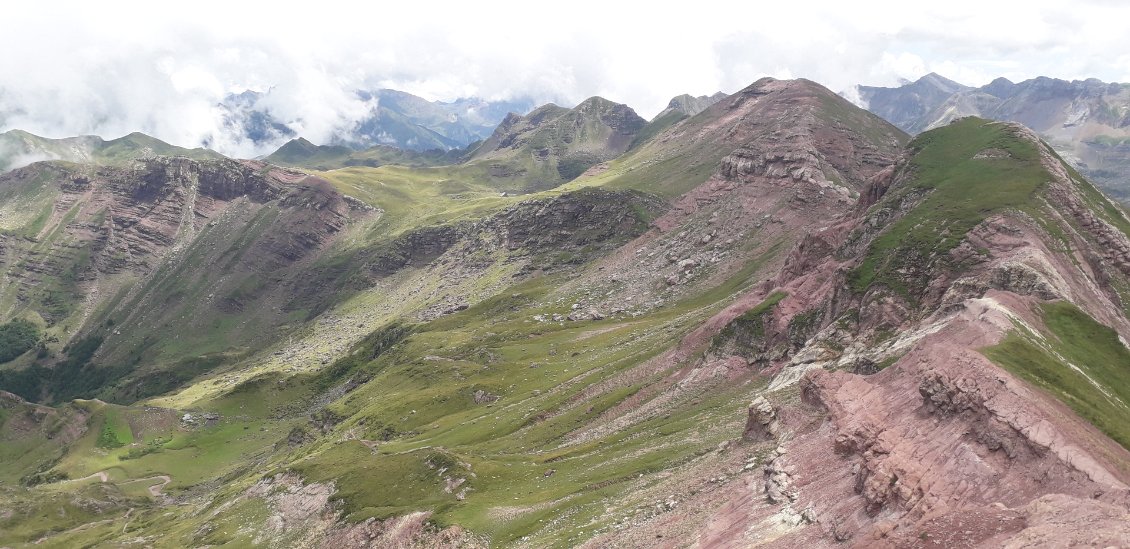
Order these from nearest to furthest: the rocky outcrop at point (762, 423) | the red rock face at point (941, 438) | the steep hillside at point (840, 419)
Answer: the red rock face at point (941, 438) < the steep hillside at point (840, 419) < the rocky outcrop at point (762, 423)

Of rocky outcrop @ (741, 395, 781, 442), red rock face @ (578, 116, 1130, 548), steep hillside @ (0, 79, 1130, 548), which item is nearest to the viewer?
red rock face @ (578, 116, 1130, 548)

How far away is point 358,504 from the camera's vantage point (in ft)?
317

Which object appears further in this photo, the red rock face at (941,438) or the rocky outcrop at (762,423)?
the rocky outcrop at (762,423)

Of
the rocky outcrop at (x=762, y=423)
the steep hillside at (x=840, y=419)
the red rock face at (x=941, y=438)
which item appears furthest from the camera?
the rocky outcrop at (x=762, y=423)

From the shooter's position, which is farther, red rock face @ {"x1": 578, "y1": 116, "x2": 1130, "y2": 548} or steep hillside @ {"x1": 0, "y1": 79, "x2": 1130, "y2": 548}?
steep hillside @ {"x1": 0, "y1": 79, "x2": 1130, "y2": 548}

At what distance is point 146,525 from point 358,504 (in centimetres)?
9700

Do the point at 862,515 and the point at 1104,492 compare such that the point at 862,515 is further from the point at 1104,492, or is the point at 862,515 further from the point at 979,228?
the point at 979,228

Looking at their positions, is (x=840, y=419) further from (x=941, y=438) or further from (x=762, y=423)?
(x=941, y=438)

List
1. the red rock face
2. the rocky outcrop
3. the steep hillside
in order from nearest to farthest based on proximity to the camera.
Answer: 1. the red rock face
2. the steep hillside
3. the rocky outcrop

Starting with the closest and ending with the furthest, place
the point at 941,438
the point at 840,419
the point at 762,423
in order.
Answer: the point at 941,438
the point at 840,419
the point at 762,423

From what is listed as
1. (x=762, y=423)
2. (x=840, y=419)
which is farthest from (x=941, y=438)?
(x=762, y=423)

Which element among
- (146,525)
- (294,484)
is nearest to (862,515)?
(294,484)

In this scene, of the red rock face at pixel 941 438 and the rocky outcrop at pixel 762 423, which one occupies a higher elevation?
the red rock face at pixel 941 438

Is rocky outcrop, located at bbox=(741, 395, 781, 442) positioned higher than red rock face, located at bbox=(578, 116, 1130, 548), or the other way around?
red rock face, located at bbox=(578, 116, 1130, 548)
